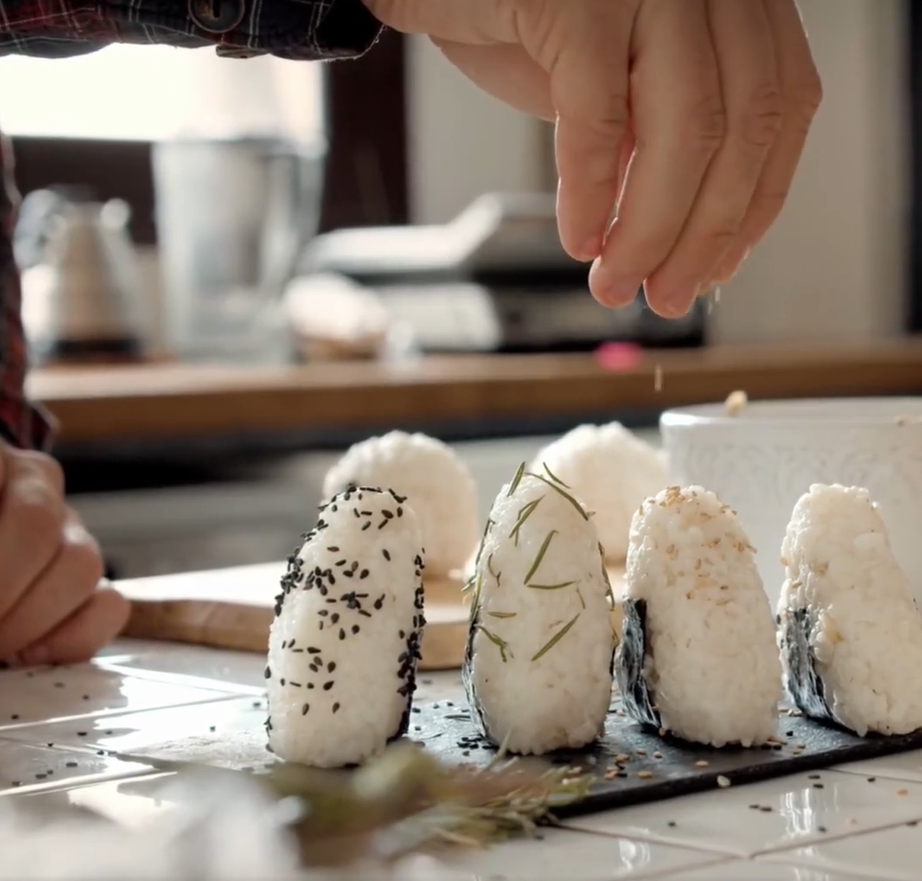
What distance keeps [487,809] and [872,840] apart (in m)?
0.14

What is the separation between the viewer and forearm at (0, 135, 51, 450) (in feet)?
4.63

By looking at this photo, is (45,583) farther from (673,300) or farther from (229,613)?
(673,300)

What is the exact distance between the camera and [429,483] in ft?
4.00

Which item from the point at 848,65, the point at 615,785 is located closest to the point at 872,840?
the point at 615,785

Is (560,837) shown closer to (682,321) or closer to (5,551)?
(5,551)

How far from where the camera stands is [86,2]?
1.07 m

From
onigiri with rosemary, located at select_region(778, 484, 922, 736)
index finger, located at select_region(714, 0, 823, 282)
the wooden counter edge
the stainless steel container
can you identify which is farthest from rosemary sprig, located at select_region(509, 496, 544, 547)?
the stainless steel container

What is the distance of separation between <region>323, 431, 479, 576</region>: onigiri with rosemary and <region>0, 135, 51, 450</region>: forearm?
1.06ft

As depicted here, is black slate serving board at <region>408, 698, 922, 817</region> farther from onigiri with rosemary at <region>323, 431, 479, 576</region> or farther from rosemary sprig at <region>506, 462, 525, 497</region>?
onigiri with rosemary at <region>323, 431, 479, 576</region>

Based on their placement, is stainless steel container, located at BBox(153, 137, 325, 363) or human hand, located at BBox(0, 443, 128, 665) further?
stainless steel container, located at BBox(153, 137, 325, 363)

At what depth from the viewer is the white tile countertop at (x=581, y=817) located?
59cm

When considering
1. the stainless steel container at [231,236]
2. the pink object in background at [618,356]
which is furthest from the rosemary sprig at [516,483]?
the stainless steel container at [231,236]

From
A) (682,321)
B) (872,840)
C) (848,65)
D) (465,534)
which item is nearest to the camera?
(872,840)

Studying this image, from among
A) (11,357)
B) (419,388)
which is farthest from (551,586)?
(419,388)
